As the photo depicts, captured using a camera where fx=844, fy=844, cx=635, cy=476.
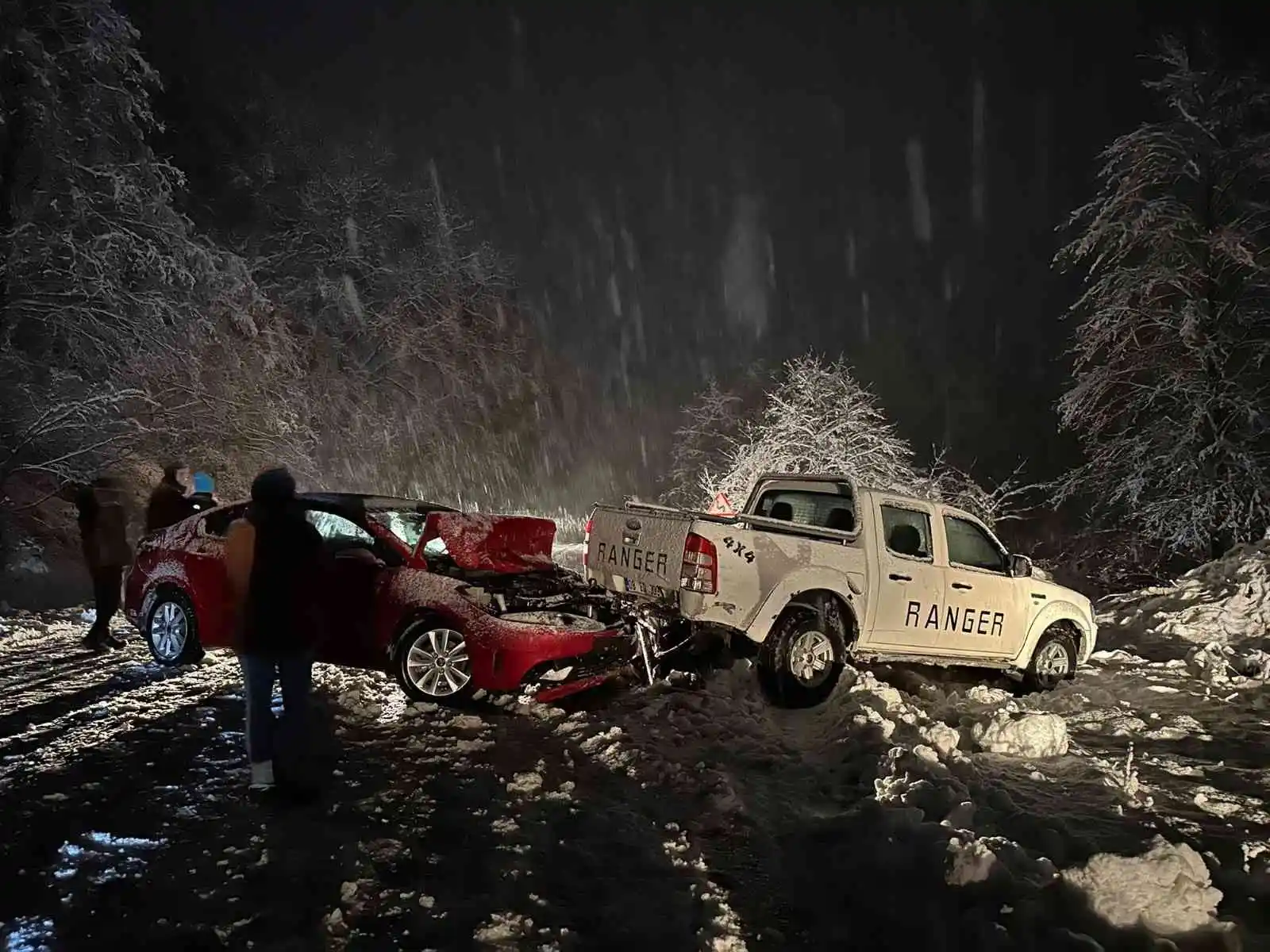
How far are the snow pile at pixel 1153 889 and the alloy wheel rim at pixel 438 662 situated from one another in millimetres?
4233

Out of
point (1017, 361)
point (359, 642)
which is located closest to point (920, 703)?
point (359, 642)

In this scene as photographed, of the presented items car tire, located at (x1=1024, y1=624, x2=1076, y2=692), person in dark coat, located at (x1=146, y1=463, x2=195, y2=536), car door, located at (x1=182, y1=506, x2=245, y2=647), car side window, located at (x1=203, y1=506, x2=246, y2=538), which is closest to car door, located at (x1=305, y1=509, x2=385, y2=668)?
car door, located at (x1=182, y1=506, x2=245, y2=647)

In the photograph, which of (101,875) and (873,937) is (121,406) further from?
(873,937)

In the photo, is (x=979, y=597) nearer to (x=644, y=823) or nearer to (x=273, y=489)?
(x=644, y=823)

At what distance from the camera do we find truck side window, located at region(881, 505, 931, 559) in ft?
25.0

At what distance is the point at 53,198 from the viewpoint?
12453 mm

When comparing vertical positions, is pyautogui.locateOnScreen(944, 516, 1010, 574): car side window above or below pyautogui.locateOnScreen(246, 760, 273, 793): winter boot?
above

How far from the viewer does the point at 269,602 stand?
4566 millimetres

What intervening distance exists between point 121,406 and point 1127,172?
18.8 m

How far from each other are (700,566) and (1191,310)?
14166mm

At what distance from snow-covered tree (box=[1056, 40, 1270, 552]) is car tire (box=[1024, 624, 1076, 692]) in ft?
31.5

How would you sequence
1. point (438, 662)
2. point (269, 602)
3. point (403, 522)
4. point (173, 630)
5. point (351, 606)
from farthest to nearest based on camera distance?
point (173, 630)
point (403, 522)
point (351, 606)
point (438, 662)
point (269, 602)

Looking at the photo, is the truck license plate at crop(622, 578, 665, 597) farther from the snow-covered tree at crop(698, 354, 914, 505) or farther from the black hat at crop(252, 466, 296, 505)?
the snow-covered tree at crop(698, 354, 914, 505)

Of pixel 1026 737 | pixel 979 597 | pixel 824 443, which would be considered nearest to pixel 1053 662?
pixel 979 597
